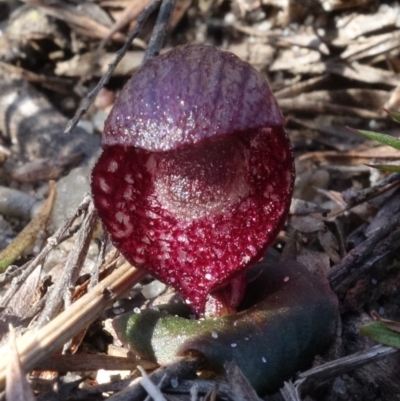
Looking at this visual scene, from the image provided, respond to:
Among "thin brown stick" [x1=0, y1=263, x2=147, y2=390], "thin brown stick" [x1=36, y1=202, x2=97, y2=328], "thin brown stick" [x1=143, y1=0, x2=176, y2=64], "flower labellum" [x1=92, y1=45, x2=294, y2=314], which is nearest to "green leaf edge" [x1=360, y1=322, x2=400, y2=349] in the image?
"flower labellum" [x1=92, y1=45, x2=294, y2=314]

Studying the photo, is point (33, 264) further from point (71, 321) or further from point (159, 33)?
point (159, 33)

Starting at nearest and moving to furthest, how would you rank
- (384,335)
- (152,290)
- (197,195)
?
1. (384,335)
2. (197,195)
3. (152,290)

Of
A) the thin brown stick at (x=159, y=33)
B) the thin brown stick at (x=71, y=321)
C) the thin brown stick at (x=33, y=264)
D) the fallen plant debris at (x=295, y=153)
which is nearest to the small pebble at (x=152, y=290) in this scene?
the fallen plant debris at (x=295, y=153)

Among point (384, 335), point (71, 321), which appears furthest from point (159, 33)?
point (384, 335)

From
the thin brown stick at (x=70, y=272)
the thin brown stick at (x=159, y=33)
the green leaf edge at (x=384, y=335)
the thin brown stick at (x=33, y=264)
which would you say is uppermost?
the thin brown stick at (x=159, y=33)

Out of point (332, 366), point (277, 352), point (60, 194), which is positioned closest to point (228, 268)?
point (277, 352)

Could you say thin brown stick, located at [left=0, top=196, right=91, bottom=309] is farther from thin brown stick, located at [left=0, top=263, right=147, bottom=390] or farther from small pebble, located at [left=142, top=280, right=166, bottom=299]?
small pebble, located at [left=142, top=280, right=166, bottom=299]

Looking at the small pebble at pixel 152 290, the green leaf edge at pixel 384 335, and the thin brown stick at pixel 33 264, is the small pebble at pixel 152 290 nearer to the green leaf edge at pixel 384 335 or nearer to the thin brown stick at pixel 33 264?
the thin brown stick at pixel 33 264
